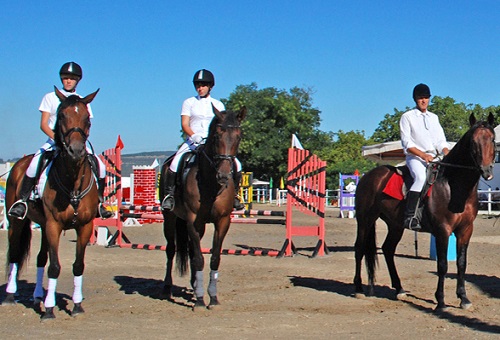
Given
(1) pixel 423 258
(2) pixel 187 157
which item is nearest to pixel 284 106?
(1) pixel 423 258

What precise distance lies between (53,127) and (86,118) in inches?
42.1

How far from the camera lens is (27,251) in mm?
9508

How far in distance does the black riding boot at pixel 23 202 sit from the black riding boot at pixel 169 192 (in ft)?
5.94

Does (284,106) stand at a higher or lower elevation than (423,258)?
higher

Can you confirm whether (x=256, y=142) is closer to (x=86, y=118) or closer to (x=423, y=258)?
(x=423, y=258)

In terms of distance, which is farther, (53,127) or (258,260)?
(258,260)

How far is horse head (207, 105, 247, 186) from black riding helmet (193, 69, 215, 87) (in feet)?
4.06

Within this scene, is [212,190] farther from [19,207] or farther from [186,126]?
[19,207]

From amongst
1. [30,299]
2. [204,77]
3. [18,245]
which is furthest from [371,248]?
[18,245]

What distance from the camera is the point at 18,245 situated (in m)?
9.42

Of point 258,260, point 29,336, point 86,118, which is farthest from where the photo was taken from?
point 258,260

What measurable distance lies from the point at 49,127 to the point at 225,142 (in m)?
2.28

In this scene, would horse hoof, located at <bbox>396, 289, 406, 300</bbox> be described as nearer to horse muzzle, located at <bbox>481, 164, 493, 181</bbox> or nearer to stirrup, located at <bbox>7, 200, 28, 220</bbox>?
horse muzzle, located at <bbox>481, 164, 493, 181</bbox>

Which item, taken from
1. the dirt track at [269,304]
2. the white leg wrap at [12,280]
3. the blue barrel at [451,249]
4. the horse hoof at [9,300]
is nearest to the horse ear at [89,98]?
the dirt track at [269,304]
